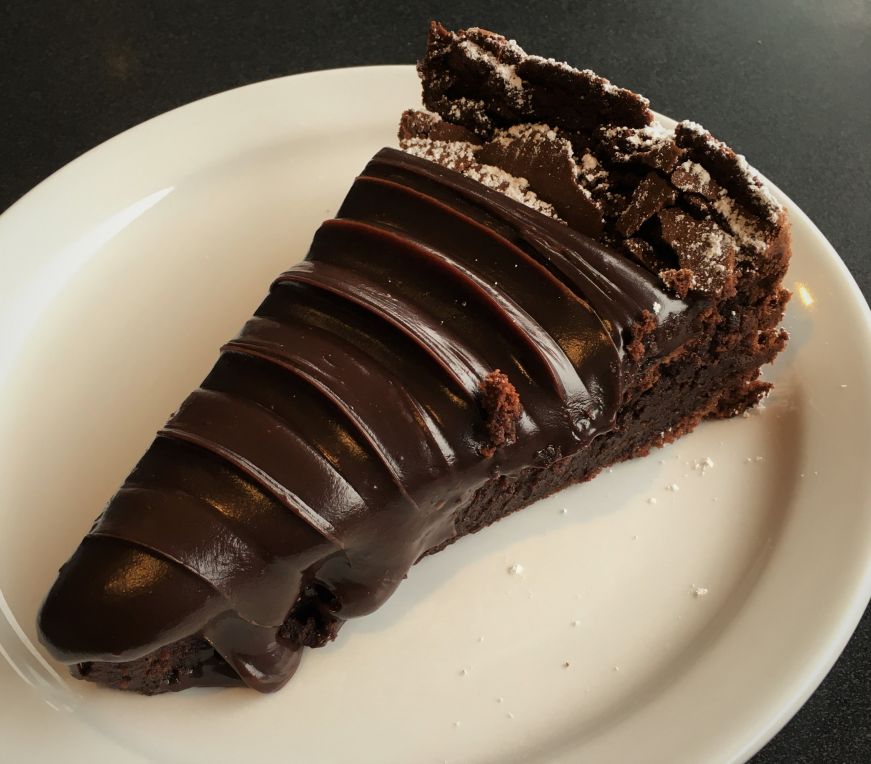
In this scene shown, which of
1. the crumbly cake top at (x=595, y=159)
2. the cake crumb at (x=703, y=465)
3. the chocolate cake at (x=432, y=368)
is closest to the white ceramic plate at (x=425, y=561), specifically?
the cake crumb at (x=703, y=465)

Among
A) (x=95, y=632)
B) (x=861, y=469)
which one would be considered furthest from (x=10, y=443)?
(x=861, y=469)

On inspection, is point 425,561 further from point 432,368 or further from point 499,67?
point 499,67

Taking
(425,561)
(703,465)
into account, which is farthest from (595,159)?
(425,561)

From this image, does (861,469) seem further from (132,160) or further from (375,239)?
(132,160)

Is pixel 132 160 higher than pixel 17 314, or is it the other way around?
pixel 132 160

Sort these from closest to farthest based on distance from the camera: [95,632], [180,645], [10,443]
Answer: [95,632] → [180,645] → [10,443]

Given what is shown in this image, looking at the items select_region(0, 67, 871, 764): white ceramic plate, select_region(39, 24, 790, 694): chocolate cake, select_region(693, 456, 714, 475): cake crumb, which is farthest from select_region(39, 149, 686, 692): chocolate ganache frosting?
select_region(693, 456, 714, 475): cake crumb
